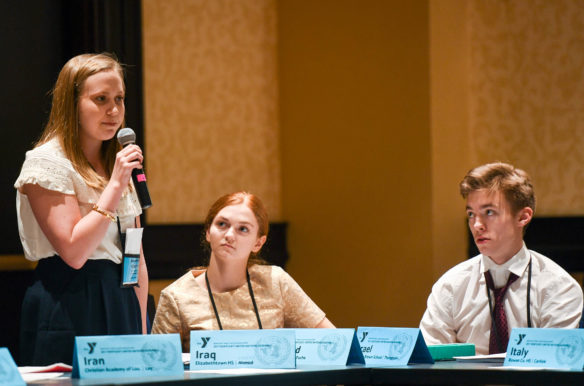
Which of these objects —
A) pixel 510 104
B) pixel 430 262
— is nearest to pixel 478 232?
pixel 430 262

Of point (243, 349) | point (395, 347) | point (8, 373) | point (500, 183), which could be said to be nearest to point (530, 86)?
point (500, 183)

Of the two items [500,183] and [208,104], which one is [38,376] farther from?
[208,104]

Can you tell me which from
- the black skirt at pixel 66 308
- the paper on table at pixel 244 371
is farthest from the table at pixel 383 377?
the black skirt at pixel 66 308

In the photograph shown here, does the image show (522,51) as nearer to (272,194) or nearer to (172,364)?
(272,194)

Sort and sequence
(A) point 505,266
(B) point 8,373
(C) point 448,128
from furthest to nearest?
(C) point 448,128
(A) point 505,266
(B) point 8,373

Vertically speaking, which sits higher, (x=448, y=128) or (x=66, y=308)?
(x=448, y=128)

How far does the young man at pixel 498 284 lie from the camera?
2.62m

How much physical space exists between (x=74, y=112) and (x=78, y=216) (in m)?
0.28

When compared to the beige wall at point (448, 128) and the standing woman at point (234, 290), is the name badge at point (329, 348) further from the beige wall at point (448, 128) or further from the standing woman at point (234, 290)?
the beige wall at point (448, 128)

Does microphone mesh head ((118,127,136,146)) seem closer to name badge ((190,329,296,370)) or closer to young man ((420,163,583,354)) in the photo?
name badge ((190,329,296,370))

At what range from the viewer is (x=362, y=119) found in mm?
4590

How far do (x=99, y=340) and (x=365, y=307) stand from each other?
292 centimetres

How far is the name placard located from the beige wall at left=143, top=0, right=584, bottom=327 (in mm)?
2366

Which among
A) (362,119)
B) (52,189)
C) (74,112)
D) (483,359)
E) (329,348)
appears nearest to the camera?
(329,348)
